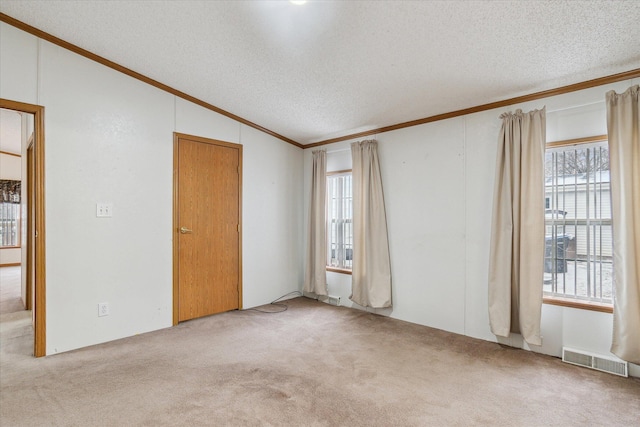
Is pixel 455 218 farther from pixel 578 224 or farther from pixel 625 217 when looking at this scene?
pixel 625 217

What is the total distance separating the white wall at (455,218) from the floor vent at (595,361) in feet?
0.21

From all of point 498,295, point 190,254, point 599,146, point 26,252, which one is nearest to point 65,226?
point 190,254

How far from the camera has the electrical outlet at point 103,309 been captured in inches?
118

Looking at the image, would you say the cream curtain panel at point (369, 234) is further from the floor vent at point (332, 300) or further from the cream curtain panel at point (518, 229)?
the cream curtain panel at point (518, 229)

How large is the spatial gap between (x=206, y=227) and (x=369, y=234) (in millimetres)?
1947

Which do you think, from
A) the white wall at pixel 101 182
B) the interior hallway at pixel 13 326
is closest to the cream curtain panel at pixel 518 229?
the white wall at pixel 101 182

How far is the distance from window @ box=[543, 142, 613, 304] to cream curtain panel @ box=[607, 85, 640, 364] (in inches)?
8.8

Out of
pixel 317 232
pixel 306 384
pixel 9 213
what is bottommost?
pixel 306 384

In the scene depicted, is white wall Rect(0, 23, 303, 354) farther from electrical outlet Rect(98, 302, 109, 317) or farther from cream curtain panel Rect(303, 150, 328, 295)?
cream curtain panel Rect(303, 150, 328, 295)

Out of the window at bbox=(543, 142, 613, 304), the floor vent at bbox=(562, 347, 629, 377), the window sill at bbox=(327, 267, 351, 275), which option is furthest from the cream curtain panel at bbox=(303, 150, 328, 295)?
the floor vent at bbox=(562, 347, 629, 377)

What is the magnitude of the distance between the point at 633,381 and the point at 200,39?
4.13 m

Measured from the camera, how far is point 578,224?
8.79ft

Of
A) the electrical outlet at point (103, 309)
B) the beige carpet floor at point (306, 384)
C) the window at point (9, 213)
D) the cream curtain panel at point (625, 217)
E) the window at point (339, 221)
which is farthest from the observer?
the window at point (9, 213)

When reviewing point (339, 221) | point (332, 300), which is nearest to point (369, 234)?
point (339, 221)
